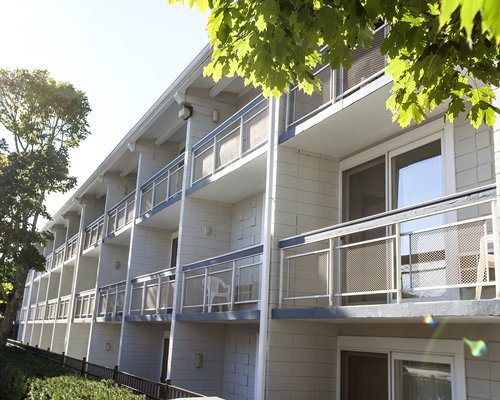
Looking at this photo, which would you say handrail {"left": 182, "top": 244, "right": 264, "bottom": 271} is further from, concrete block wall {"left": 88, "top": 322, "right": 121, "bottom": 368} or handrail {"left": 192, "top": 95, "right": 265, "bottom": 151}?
concrete block wall {"left": 88, "top": 322, "right": 121, "bottom": 368}

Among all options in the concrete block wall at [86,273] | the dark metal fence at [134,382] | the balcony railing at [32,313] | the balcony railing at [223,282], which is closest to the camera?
the dark metal fence at [134,382]

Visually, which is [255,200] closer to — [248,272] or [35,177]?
[248,272]

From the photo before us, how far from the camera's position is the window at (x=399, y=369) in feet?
27.2

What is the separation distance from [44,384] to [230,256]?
4.72m

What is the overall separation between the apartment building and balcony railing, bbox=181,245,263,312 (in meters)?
0.05

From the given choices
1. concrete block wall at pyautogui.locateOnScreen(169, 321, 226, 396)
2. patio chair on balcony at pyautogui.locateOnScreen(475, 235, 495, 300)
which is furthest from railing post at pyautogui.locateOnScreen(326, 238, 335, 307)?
concrete block wall at pyautogui.locateOnScreen(169, 321, 226, 396)

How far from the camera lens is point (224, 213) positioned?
52.6 ft

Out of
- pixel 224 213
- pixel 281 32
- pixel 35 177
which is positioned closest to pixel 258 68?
pixel 281 32

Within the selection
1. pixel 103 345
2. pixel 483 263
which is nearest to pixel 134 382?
pixel 483 263

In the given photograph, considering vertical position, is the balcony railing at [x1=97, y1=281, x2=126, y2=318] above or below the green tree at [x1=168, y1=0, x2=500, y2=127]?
below

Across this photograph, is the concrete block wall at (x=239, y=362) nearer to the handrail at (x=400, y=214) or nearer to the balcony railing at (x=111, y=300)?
the handrail at (x=400, y=214)

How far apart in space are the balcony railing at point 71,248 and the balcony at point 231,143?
15.6 meters

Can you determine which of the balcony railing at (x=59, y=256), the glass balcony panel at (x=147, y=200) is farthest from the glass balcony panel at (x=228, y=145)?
the balcony railing at (x=59, y=256)

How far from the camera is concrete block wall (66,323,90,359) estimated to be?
26.0m
